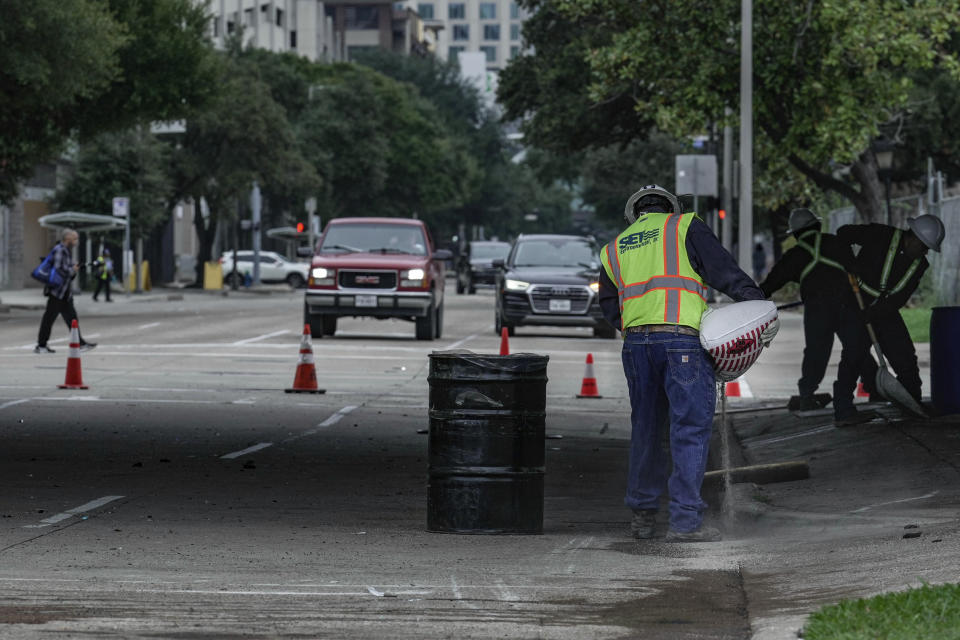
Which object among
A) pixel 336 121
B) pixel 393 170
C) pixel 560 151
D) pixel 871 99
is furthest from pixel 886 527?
pixel 393 170

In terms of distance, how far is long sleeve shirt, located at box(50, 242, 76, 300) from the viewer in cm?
2692

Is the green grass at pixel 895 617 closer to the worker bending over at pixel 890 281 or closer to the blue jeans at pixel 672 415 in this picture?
the blue jeans at pixel 672 415

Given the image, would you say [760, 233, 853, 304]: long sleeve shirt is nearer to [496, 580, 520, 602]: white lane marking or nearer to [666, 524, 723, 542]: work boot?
[666, 524, 723, 542]: work boot

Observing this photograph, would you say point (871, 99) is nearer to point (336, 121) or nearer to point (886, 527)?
point (886, 527)

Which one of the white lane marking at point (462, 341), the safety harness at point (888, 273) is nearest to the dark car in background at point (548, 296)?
the white lane marking at point (462, 341)

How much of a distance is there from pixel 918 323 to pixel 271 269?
165ft

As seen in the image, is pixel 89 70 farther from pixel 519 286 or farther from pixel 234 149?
pixel 234 149

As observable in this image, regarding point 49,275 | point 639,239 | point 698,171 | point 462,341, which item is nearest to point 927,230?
point 639,239

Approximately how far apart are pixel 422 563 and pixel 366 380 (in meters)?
14.0

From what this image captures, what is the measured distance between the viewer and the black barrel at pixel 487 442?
31.3ft

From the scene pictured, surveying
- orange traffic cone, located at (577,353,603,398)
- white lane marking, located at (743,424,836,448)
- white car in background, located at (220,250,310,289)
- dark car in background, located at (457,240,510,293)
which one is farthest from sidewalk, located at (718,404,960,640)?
white car in background, located at (220,250,310,289)

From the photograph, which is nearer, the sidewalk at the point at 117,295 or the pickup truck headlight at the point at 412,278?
the pickup truck headlight at the point at 412,278

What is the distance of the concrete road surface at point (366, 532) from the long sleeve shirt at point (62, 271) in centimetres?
668

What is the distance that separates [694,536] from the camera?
9.56m
